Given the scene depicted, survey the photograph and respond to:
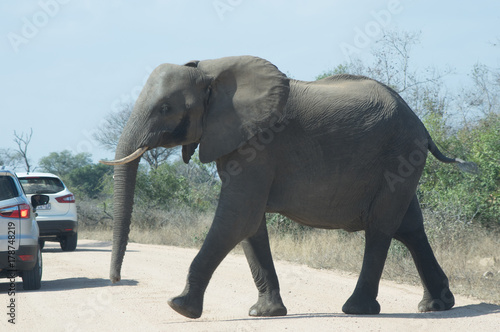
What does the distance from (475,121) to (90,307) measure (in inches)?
757

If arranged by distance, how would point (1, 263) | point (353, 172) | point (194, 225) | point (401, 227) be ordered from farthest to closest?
point (194, 225), point (1, 263), point (401, 227), point (353, 172)

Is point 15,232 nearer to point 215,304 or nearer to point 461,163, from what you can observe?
point 215,304

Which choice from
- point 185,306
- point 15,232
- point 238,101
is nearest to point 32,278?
point 15,232

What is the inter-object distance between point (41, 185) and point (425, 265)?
36.7 feet

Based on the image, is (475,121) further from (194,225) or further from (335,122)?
(335,122)

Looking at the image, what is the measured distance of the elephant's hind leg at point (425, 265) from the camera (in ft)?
26.8

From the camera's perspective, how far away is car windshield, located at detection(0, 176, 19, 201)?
1001 cm

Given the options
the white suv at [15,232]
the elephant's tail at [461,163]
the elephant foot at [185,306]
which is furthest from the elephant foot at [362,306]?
the white suv at [15,232]

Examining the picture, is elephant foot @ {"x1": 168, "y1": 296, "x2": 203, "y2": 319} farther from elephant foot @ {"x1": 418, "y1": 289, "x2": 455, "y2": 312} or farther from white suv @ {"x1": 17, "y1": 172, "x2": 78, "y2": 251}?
white suv @ {"x1": 17, "y1": 172, "x2": 78, "y2": 251}

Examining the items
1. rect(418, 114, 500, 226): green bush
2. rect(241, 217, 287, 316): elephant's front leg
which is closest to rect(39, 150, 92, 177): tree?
rect(418, 114, 500, 226): green bush

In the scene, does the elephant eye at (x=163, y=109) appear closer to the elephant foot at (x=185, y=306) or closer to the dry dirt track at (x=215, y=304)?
the elephant foot at (x=185, y=306)

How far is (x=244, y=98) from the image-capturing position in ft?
23.6

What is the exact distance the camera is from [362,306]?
7512 millimetres

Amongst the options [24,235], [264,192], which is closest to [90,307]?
[24,235]
